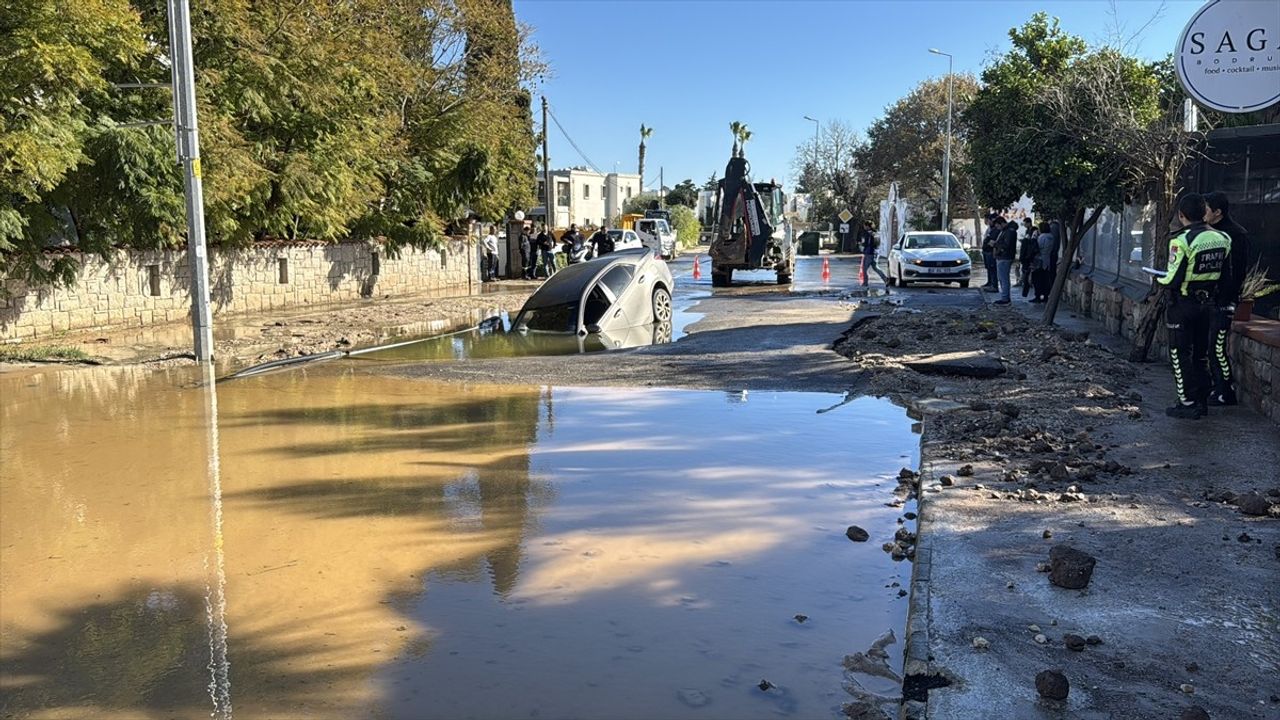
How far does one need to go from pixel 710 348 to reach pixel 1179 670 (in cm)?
1070

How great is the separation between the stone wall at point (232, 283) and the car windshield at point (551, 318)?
7.22 metres

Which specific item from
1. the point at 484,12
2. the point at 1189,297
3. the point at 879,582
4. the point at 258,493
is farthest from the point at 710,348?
the point at 484,12

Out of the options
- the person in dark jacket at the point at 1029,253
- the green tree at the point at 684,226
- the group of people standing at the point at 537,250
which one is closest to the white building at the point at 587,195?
the green tree at the point at 684,226

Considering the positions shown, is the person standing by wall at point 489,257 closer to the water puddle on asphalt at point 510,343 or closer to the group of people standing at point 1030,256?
the water puddle on asphalt at point 510,343

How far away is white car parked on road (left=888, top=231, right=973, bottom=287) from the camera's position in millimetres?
27672

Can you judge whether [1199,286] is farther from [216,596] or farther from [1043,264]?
[1043,264]

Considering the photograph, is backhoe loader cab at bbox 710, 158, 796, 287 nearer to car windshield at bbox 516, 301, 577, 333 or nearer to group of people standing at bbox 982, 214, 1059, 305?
group of people standing at bbox 982, 214, 1059, 305

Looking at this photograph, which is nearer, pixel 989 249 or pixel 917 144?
pixel 989 249

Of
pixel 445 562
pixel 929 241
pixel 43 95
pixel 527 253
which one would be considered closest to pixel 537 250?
pixel 527 253

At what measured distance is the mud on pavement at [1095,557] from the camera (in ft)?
12.8

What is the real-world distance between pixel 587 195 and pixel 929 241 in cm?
5951

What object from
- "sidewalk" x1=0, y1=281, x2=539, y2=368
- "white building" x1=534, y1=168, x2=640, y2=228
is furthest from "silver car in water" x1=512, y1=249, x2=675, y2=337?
"white building" x1=534, y1=168, x2=640, y2=228

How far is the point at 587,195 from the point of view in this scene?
8712cm

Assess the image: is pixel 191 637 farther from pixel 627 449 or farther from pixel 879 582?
pixel 627 449
